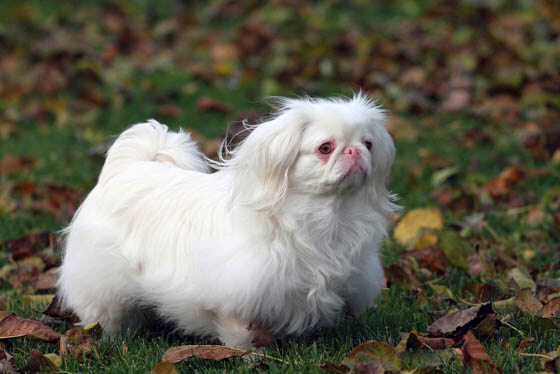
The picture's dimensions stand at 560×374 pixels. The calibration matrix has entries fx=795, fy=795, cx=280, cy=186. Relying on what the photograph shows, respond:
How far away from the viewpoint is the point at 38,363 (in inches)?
118

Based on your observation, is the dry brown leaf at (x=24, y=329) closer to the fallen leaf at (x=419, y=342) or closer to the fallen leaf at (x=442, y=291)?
the fallen leaf at (x=419, y=342)

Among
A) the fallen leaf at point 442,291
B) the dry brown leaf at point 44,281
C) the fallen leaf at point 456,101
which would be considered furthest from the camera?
the fallen leaf at point 456,101

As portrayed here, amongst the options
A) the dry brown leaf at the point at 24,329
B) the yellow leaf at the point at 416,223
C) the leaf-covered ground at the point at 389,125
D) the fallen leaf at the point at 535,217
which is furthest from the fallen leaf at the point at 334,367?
the fallen leaf at the point at 535,217

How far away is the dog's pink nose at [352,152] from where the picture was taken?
2840 mm

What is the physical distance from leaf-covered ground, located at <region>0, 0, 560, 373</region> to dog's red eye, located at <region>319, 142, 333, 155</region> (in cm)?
71

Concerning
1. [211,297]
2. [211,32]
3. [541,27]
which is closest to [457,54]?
[541,27]

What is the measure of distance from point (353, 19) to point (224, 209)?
759cm

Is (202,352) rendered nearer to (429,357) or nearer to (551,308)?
(429,357)

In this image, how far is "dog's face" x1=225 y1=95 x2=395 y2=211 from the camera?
112 inches

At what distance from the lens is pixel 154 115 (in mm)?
7398

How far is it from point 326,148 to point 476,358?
0.91 metres

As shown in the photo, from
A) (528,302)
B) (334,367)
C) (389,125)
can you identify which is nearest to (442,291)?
(528,302)

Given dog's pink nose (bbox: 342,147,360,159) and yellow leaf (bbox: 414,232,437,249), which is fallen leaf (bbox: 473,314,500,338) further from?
yellow leaf (bbox: 414,232,437,249)

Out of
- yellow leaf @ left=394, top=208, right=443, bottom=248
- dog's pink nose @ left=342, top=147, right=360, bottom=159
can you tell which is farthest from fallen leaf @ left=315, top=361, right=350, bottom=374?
yellow leaf @ left=394, top=208, right=443, bottom=248
